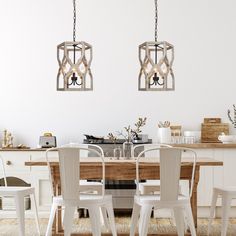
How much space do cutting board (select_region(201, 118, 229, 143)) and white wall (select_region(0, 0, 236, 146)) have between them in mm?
122

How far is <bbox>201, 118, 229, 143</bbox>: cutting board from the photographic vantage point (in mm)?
7477

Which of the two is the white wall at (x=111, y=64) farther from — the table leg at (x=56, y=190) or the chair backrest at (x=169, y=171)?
the chair backrest at (x=169, y=171)

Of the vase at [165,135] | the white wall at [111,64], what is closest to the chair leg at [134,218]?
the vase at [165,135]

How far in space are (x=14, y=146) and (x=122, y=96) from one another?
1461mm

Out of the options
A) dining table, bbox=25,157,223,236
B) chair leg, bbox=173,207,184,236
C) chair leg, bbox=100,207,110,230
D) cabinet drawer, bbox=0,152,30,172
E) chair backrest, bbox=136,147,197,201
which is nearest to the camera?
chair backrest, bbox=136,147,197,201

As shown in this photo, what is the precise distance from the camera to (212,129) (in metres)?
7.49

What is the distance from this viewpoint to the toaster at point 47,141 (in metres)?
7.29

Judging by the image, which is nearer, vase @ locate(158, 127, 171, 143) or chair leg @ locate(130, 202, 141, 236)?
chair leg @ locate(130, 202, 141, 236)

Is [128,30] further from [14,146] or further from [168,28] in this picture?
[14,146]

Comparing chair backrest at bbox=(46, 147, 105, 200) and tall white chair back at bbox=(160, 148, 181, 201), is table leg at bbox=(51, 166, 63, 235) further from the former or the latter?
tall white chair back at bbox=(160, 148, 181, 201)

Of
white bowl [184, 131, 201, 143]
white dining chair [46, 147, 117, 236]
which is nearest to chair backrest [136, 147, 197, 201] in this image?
white dining chair [46, 147, 117, 236]

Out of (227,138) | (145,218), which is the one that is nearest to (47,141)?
(227,138)

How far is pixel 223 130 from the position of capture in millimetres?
7477

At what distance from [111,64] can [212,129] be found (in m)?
1.47
